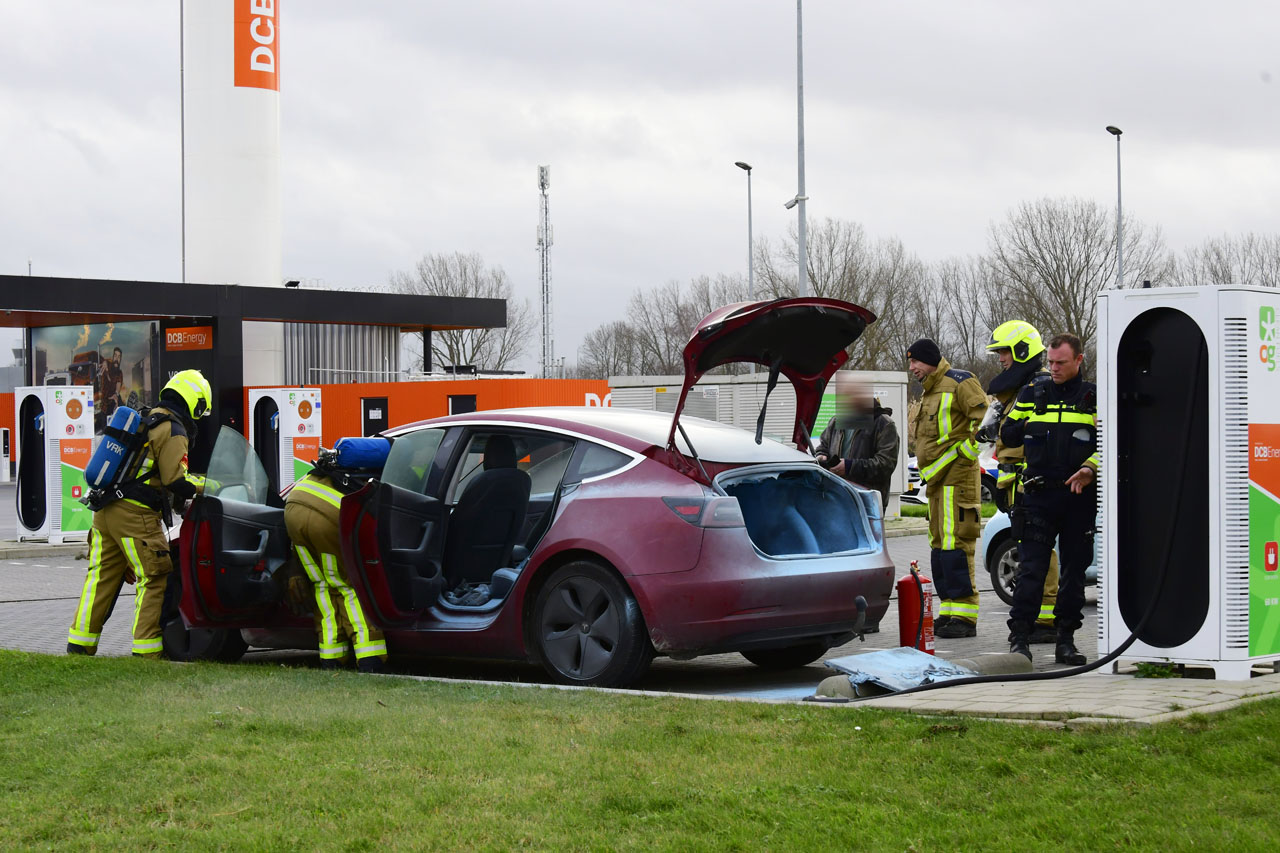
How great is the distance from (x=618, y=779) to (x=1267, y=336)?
4.21 metres

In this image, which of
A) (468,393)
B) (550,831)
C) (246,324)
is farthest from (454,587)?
(246,324)

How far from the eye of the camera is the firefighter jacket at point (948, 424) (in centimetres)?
994

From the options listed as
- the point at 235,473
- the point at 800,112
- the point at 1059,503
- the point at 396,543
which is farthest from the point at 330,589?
the point at 800,112

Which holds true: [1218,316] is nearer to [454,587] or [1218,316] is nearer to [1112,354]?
[1112,354]

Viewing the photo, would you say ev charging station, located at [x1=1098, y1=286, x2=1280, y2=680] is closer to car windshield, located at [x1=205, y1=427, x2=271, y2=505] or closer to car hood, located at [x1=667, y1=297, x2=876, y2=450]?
car hood, located at [x1=667, y1=297, x2=876, y2=450]

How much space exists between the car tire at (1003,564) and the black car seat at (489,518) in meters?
5.11

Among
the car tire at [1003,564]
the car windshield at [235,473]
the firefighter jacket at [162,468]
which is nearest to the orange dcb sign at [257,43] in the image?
the car tire at [1003,564]

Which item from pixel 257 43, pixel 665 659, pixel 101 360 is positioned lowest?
pixel 665 659

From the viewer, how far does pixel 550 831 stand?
4445 mm

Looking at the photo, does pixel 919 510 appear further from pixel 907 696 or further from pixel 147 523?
pixel 907 696

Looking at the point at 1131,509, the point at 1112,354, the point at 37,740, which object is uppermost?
the point at 1112,354

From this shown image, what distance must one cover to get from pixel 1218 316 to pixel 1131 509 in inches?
41.5

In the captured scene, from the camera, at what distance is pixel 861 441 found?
1048cm

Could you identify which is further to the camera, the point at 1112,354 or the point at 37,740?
the point at 1112,354
